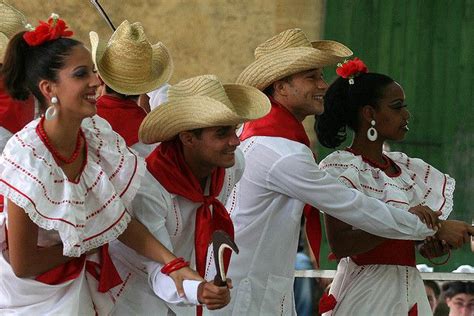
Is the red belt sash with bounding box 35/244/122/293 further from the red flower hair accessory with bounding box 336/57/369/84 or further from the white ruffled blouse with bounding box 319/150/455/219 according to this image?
the red flower hair accessory with bounding box 336/57/369/84

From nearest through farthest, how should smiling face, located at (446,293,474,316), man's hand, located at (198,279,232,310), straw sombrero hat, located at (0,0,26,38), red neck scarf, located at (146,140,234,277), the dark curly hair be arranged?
man's hand, located at (198,279,232,310) < red neck scarf, located at (146,140,234,277) < the dark curly hair < straw sombrero hat, located at (0,0,26,38) < smiling face, located at (446,293,474,316)

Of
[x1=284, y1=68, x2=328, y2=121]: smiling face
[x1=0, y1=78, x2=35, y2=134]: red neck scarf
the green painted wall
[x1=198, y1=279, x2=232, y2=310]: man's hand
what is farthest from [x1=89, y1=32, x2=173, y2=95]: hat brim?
the green painted wall

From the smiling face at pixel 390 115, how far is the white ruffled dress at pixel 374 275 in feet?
0.57

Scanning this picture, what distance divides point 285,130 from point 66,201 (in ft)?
3.97

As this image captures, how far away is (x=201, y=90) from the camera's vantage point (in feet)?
16.1

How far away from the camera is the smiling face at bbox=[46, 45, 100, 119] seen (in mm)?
4457

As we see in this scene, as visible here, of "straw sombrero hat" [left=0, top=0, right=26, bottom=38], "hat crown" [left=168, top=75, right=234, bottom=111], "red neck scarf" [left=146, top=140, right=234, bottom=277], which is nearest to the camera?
"red neck scarf" [left=146, top=140, right=234, bottom=277]

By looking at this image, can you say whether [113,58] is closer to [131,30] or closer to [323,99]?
[131,30]

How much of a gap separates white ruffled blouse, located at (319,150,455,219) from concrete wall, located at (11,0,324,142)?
2.44 meters

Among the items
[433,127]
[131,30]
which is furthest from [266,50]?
[433,127]

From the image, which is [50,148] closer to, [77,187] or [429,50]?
[77,187]

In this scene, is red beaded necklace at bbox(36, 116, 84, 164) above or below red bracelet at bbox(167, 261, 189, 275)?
above

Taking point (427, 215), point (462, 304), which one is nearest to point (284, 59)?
point (427, 215)

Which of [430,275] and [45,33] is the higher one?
[45,33]
